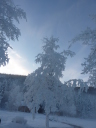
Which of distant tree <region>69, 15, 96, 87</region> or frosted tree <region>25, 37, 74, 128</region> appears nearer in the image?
distant tree <region>69, 15, 96, 87</region>

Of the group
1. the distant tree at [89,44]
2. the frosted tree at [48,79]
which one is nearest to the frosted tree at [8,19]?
the distant tree at [89,44]

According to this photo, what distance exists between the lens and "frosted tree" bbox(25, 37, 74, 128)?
18.7 metres

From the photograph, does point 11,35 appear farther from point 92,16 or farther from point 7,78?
point 7,78

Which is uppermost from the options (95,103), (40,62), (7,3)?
(7,3)

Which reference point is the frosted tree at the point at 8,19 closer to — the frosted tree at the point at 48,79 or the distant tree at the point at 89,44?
the distant tree at the point at 89,44

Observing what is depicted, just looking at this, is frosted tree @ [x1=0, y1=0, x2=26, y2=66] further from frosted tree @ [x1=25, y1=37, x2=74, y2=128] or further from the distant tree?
frosted tree @ [x1=25, y1=37, x2=74, y2=128]

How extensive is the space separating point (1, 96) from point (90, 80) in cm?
4425

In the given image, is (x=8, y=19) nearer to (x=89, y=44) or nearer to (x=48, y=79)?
(x=89, y=44)

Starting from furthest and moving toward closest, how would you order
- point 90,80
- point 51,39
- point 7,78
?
1. point 7,78
2. point 51,39
3. point 90,80

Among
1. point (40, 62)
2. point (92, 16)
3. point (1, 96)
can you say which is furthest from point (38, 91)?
point (1, 96)

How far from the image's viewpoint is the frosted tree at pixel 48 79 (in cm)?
1873

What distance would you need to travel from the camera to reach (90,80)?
11.1 meters

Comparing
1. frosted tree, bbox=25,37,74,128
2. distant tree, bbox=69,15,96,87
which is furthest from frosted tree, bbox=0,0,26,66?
frosted tree, bbox=25,37,74,128

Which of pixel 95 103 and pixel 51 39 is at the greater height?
pixel 51 39
